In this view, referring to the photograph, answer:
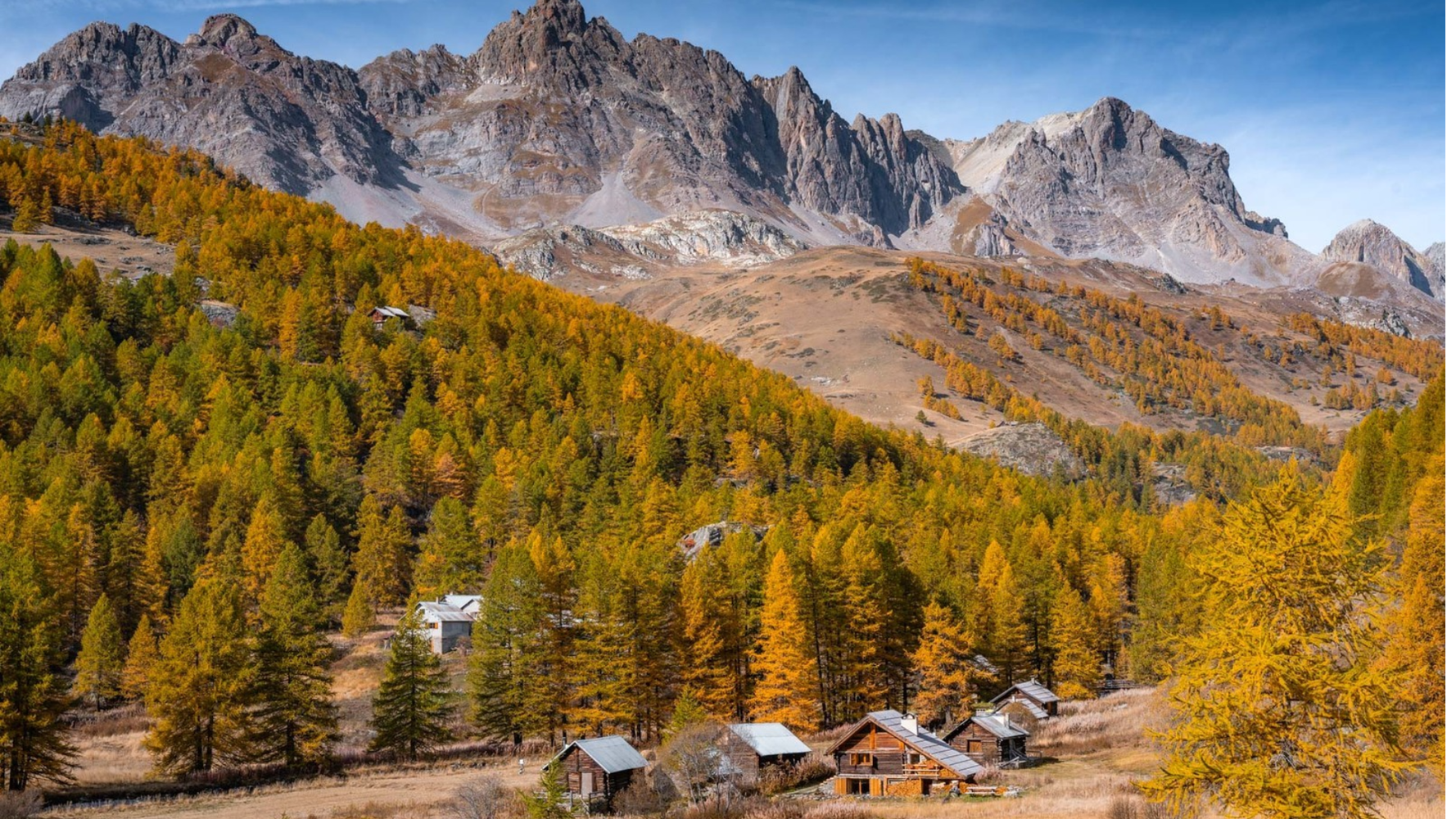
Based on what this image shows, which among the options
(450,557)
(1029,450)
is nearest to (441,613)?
(450,557)

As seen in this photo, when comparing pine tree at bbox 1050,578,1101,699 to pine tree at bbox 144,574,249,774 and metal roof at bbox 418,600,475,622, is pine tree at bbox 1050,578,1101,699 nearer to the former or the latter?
metal roof at bbox 418,600,475,622

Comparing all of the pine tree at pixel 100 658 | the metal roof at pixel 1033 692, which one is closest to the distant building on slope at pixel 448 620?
the pine tree at pixel 100 658

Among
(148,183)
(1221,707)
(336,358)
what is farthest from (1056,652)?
(148,183)

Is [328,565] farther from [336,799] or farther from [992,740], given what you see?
[992,740]

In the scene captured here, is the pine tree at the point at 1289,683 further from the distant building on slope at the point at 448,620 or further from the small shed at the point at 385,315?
the small shed at the point at 385,315

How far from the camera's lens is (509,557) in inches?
2749

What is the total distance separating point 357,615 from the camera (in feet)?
245

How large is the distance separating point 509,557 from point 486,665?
43.0ft

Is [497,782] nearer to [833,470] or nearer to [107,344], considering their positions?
[833,470]

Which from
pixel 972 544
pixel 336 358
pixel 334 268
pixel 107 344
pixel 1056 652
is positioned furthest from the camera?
pixel 334 268

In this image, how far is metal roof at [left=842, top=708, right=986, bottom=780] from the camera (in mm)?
49031

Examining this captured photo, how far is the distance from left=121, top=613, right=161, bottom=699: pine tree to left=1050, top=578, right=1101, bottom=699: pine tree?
2200 inches

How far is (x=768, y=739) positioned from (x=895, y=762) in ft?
Result: 19.5

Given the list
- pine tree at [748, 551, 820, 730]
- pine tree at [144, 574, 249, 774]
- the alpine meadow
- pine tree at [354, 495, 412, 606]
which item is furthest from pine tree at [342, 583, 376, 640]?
pine tree at [748, 551, 820, 730]
